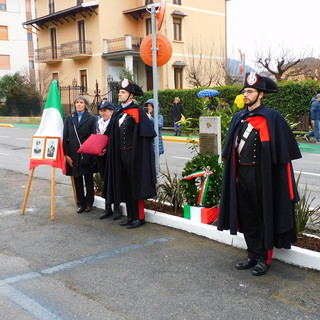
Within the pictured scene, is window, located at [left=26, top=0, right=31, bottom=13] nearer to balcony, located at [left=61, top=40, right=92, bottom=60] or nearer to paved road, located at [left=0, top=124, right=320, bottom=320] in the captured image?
balcony, located at [left=61, top=40, right=92, bottom=60]

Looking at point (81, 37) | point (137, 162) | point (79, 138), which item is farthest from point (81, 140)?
point (81, 37)

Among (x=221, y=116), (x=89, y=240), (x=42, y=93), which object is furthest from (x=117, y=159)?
(x=42, y=93)

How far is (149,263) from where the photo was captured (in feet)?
16.2

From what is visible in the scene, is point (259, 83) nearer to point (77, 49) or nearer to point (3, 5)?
point (77, 49)

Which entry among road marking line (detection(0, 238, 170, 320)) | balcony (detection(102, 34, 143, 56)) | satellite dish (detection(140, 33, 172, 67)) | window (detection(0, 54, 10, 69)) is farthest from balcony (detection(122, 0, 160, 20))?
road marking line (detection(0, 238, 170, 320))

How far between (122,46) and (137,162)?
→ 105ft

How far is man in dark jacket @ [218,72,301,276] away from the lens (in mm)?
4438

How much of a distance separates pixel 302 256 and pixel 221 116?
7.72 feet

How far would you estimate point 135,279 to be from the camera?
450 cm

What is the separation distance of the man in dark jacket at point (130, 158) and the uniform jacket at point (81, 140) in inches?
28.8

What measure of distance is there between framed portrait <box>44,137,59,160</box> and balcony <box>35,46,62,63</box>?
35.8 metres

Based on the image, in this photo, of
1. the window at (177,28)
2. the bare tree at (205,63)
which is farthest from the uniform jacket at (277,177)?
the window at (177,28)

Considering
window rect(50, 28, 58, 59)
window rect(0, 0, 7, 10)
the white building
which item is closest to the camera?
window rect(50, 28, 58, 59)

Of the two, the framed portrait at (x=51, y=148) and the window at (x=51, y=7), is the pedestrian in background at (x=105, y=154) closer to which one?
the framed portrait at (x=51, y=148)
